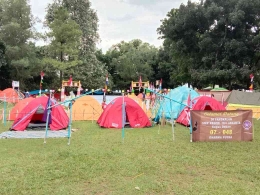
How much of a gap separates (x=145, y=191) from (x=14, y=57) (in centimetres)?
3212

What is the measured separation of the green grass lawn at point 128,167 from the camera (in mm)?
5520

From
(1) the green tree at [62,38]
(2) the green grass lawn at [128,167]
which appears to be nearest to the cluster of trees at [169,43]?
(1) the green tree at [62,38]

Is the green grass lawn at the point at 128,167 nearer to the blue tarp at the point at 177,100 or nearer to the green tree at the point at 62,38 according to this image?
the blue tarp at the point at 177,100

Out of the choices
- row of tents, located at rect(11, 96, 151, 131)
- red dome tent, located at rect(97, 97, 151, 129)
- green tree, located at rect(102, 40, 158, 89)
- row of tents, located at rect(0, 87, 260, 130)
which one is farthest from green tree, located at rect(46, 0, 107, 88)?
red dome tent, located at rect(97, 97, 151, 129)

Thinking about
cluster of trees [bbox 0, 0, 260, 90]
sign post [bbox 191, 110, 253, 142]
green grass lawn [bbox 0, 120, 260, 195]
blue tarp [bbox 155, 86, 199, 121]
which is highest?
cluster of trees [bbox 0, 0, 260, 90]

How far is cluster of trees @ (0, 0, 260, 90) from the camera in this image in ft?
85.1

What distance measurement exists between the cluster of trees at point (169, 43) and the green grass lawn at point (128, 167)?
17.7 metres

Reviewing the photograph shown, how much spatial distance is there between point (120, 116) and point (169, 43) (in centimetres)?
2042

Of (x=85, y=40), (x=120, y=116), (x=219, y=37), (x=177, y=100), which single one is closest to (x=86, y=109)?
(x=120, y=116)

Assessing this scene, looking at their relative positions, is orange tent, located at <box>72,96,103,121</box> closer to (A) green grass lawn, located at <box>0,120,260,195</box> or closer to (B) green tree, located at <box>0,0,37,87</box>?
(A) green grass lawn, located at <box>0,120,260,195</box>

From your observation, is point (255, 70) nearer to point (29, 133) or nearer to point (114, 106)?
point (114, 106)

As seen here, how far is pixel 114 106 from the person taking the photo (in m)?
13.4

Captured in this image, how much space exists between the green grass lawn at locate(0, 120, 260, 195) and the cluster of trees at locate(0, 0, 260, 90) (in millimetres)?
17683

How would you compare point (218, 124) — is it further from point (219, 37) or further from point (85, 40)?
point (85, 40)
